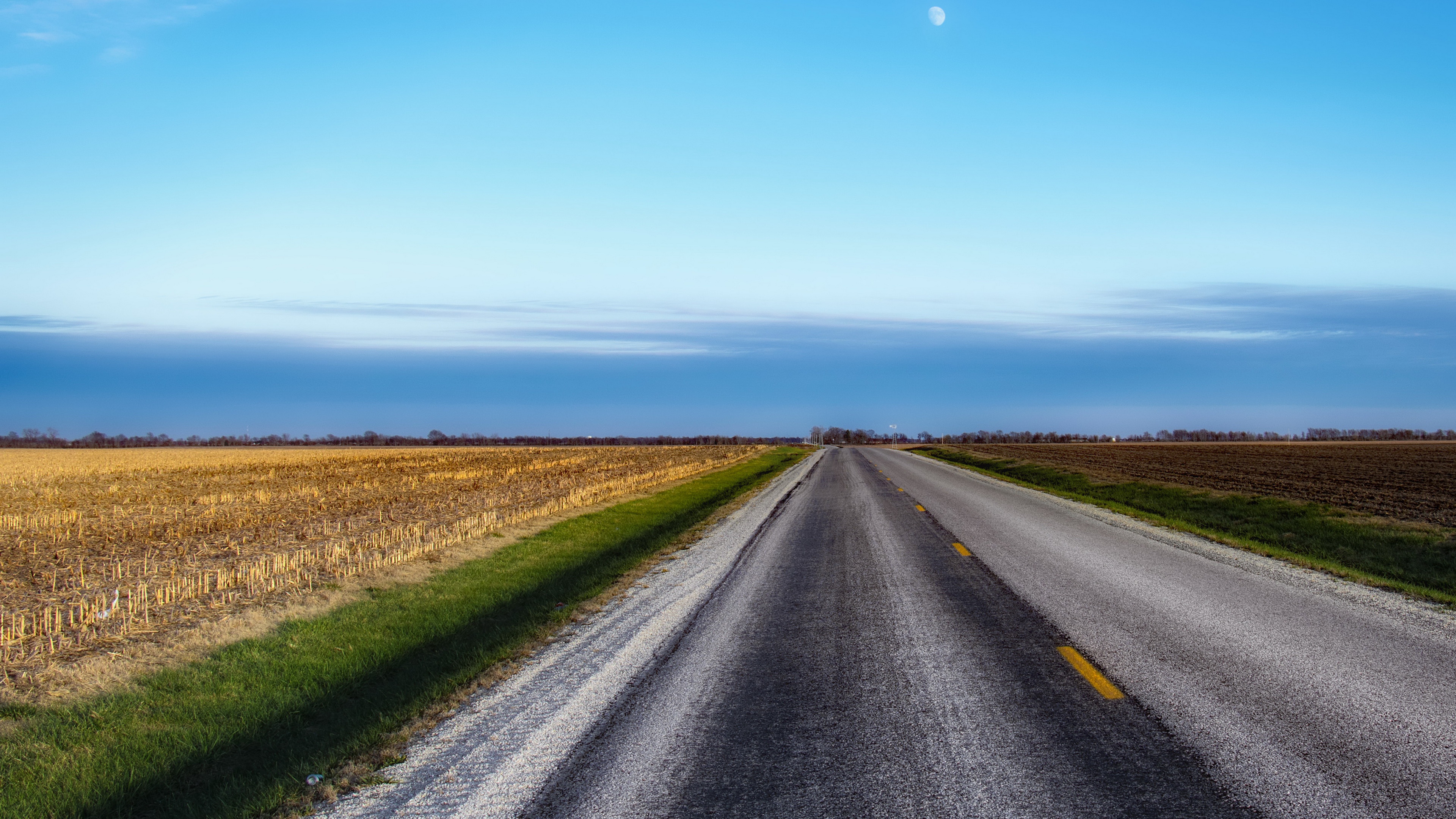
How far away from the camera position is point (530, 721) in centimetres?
596

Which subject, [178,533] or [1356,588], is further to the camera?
[178,533]

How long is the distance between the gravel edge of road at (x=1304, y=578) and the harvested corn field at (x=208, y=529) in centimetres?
1315

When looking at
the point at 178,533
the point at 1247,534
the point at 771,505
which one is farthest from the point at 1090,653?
the point at 178,533

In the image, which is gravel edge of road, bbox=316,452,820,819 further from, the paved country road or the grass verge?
the grass verge

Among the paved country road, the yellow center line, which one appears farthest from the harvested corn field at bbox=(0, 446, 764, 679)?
the yellow center line

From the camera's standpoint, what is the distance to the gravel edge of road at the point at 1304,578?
9.25 meters

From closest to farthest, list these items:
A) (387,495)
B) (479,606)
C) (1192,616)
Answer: (1192,616) < (479,606) < (387,495)

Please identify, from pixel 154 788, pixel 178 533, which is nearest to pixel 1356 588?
pixel 154 788

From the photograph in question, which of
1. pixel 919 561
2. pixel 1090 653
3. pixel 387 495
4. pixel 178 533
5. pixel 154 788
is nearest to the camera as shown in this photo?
pixel 154 788

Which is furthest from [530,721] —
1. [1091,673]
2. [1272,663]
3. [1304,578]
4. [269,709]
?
[1304,578]

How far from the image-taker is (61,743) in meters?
6.04

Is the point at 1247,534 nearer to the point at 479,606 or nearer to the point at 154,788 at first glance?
the point at 479,606

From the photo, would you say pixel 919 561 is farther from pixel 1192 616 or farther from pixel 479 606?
pixel 479 606

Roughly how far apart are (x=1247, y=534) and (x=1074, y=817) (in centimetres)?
1814
